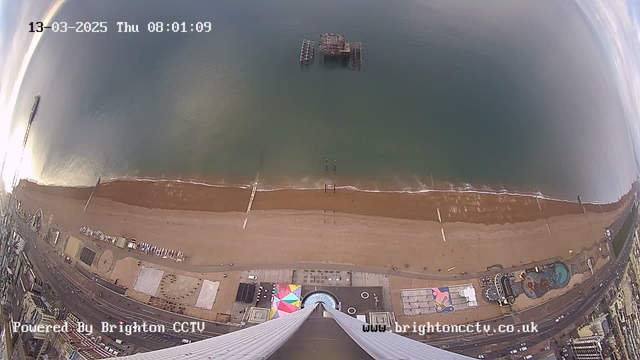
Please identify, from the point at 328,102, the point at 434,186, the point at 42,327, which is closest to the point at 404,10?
the point at 328,102

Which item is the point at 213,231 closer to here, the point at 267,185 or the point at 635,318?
the point at 267,185

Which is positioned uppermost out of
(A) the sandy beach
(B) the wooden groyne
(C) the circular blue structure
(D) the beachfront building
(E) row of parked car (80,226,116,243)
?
(B) the wooden groyne

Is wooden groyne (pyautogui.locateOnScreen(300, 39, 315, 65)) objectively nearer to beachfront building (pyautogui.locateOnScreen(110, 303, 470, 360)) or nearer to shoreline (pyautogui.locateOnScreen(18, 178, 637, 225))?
shoreline (pyautogui.locateOnScreen(18, 178, 637, 225))

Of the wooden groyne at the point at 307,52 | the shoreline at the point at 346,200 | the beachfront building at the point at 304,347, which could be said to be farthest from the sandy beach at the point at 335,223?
the wooden groyne at the point at 307,52

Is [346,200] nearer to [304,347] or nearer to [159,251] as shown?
[159,251]

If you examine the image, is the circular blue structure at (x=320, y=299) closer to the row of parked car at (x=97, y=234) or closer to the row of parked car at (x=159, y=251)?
the row of parked car at (x=159, y=251)

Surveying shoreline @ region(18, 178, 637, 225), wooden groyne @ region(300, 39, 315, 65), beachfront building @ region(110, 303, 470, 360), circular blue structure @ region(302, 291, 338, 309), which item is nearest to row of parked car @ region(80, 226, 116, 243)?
shoreline @ region(18, 178, 637, 225)
